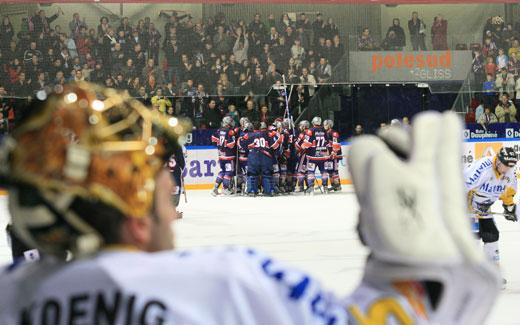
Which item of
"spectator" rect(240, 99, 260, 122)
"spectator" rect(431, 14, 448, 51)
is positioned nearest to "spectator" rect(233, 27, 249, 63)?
"spectator" rect(240, 99, 260, 122)

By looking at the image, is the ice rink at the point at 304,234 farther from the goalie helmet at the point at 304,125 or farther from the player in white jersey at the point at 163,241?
the player in white jersey at the point at 163,241

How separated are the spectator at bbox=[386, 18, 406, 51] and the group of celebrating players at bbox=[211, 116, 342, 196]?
11.2 ft

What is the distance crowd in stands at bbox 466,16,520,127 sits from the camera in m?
18.6

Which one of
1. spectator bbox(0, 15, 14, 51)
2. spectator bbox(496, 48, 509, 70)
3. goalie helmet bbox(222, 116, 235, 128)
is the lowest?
goalie helmet bbox(222, 116, 235, 128)

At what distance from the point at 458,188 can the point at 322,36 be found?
18.9 meters

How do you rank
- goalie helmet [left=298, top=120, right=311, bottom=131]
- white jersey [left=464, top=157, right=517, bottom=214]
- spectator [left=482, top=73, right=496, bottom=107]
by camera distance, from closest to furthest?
1. white jersey [left=464, top=157, right=517, bottom=214]
2. goalie helmet [left=298, top=120, right=311, bottom=131]
3. spectator [left=482, top=73, right=496, bottom=107]

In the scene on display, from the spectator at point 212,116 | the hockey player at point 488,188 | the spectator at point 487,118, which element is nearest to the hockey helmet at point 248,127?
the spectator at point 212,116

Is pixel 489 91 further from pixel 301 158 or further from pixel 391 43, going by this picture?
pixel 301 158

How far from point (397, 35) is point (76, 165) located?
19366mm

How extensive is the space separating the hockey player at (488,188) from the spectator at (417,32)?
43.4 feet

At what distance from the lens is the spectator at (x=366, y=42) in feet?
64.3

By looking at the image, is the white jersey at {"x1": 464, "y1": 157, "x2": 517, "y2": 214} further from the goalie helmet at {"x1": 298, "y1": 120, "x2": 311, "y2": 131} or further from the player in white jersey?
the goalie helmet at {"x1": 298, "y1": 120, "x2": 311, "y2": 131}

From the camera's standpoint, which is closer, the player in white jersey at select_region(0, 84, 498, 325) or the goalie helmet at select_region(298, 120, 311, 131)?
the player in white jersey at select_region(0, 84, 498, 325)

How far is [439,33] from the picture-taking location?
20.0 m
